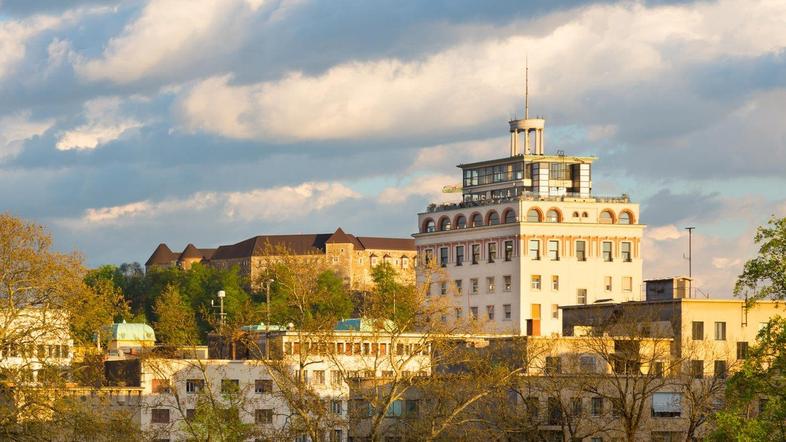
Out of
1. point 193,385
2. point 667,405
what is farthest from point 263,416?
point 667,405

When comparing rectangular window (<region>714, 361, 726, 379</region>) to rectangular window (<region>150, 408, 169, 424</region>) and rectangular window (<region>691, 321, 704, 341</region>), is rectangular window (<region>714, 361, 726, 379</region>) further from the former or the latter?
rectangular window (<region>150, 408, 169, 424</region>)

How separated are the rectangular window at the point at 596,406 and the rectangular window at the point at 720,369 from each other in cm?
731

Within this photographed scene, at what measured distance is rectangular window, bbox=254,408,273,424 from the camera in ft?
383

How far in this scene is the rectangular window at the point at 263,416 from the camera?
383 feet

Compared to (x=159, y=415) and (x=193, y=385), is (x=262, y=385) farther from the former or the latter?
(x=159, y=415)

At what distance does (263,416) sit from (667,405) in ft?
83.3

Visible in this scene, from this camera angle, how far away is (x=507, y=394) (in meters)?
115

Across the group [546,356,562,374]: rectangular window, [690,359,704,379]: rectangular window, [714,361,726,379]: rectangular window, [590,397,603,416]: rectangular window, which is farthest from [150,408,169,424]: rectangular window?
[714,361,726,379]: rectangular window

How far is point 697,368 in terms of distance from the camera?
120 metres

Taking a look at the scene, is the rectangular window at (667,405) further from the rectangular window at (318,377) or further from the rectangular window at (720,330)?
Result: the rectangular window at (318,377)

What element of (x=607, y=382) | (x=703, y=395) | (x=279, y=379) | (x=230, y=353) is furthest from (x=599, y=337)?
(x=230, y=353)

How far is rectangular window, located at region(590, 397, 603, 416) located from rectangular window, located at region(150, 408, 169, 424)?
29386mm

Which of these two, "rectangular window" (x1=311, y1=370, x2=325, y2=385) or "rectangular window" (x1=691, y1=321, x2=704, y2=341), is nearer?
"rectangular window" (x1=691, y1=321, x2=704, y2=341)

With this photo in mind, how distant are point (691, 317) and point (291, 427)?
136ft
